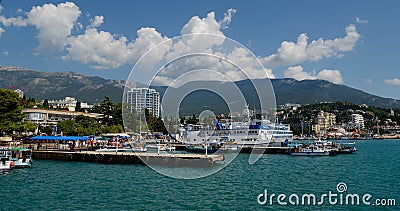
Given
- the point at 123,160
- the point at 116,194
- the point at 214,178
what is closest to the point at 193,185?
the point at 214,178

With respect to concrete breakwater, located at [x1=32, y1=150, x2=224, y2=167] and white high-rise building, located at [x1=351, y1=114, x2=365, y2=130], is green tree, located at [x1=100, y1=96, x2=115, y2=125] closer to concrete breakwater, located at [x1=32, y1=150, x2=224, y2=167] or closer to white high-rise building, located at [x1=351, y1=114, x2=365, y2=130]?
concrete breakwater, located at [x1=32, y1=150, x2=224, y2=167]

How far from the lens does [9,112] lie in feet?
126

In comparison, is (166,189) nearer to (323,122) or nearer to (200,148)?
(200,148)

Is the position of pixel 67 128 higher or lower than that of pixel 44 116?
lower

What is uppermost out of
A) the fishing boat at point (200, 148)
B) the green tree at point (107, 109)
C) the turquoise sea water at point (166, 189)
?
the green tree at point (107, 109)

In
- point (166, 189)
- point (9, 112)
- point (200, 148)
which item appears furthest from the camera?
point (200, 148)

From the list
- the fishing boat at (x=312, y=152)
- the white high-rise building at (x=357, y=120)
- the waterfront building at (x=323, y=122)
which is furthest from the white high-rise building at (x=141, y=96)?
the white high-rise building at (x=357, y=120)

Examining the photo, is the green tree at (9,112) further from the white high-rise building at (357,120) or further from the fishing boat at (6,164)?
the white high-rise building at (357,120)

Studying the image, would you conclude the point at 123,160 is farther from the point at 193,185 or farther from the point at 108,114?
the point at 108,114

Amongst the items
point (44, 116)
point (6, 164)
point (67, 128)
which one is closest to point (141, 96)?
point (6, 164)

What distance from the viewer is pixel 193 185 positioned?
1867cm

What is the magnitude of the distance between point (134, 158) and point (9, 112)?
18.3m

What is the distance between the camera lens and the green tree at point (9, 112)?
3750 centimetres

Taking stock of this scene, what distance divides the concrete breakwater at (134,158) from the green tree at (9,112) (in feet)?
18.0
